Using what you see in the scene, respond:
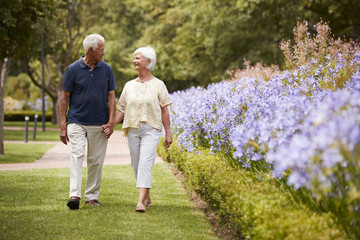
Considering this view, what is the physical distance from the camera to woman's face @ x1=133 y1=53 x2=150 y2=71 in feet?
22.1

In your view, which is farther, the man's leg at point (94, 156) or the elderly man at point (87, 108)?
the man's leg at point (94, 156)

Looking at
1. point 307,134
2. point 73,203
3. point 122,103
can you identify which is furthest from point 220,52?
point 307,134

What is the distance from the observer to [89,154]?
7078 millimetres

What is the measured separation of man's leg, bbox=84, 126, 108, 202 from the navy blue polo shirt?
5.7 inches

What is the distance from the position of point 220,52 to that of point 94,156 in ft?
77.7

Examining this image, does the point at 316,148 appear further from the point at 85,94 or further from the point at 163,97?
the point at 85,94

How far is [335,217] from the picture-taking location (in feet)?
13.1

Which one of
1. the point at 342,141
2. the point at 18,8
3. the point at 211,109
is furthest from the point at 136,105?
the point at 18,8

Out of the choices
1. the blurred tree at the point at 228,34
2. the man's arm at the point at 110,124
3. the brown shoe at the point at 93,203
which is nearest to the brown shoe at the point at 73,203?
the brown shoe at the point at 93,203

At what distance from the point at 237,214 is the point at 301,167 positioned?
1405mm

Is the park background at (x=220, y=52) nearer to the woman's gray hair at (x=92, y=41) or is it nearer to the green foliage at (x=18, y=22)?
the green foliage at (x=18, y=22)

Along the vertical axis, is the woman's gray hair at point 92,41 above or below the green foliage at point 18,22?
below

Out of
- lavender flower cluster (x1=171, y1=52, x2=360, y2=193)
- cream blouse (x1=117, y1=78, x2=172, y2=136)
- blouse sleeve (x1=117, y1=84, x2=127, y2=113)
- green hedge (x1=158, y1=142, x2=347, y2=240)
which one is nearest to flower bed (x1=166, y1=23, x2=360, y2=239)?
lavender flower cluster (x1=171, y1=52, x2=360, y2=193)

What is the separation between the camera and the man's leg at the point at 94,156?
6.96 meters
